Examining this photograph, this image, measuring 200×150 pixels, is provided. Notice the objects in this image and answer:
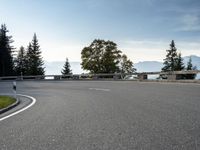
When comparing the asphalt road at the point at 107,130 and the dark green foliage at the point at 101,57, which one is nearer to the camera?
the asphalt road at the point at 107,130

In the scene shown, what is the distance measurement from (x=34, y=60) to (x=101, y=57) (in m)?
21.2

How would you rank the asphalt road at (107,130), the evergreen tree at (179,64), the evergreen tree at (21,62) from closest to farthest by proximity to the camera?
1. the asphalt road at (107,130)
2. the evergreen tree at (179,64)
3. the evergreen tree at (21,62)

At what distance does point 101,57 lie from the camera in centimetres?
7144

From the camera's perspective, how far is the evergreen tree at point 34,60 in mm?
78588

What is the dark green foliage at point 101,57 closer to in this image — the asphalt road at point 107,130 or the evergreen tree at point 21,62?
the evergreen tree at point 21,62

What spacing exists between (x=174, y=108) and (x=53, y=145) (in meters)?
5.21

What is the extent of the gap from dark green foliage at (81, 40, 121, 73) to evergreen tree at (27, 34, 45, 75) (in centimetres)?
1486

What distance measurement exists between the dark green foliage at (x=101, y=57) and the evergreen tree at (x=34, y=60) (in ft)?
48.8

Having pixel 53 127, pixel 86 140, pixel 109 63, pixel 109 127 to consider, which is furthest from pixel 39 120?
pixel 109 63

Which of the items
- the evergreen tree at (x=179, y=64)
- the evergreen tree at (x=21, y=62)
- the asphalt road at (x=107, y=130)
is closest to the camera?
the asphalt road at (x=107, y=130)

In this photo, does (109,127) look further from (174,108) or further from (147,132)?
(174,108)

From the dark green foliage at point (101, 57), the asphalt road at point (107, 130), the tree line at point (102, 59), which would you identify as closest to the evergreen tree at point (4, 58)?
the tree line at point (102, 59)

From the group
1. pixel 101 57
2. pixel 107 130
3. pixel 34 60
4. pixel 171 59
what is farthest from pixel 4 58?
pixel 107 130

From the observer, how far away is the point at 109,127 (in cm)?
698
